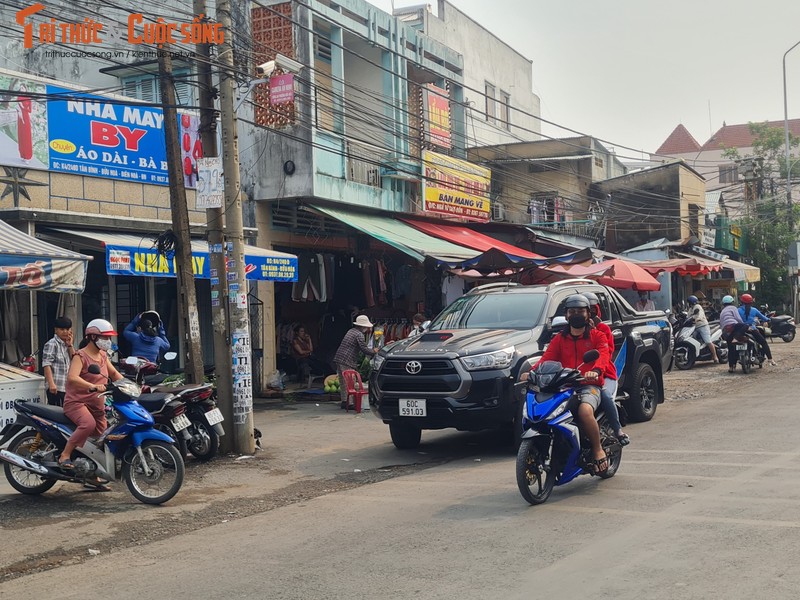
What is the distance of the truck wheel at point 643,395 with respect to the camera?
39.9 feet

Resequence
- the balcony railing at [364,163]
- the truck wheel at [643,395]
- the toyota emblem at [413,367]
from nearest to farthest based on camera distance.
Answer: the toyota emblem at [413,367]
the truck wheel at [643,395]
the balcony railing at [364,163]

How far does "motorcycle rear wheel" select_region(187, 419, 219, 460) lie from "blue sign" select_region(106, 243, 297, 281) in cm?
250

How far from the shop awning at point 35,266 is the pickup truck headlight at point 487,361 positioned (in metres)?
5.33

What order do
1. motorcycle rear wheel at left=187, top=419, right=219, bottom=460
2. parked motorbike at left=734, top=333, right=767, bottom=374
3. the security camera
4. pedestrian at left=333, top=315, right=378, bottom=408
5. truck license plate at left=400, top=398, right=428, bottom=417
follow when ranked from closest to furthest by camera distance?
truck license plate at left=400, top=398, right=428, bottom=417
motorcycle rear wheel at left=187, top=419, right=219, bottom=460
the security camera
pedestrian at left=333, top=315, right=378, bottom=408
parked motorbike at left=734, top=333, right=767, bottom=374

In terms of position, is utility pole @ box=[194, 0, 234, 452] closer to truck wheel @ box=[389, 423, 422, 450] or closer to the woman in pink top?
truck wheel @ box=[389, 423, 422, 450]

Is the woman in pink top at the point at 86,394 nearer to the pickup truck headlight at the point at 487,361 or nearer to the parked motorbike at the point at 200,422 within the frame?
the parked motorbike at the point at 200,422

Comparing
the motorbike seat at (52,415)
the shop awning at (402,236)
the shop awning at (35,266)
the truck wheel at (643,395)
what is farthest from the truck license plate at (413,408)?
the shop awning at (402,236)

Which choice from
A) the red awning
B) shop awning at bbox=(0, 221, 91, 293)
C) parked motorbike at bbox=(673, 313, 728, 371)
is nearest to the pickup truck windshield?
shop awning at bbox=(0, 221, 91, 293)

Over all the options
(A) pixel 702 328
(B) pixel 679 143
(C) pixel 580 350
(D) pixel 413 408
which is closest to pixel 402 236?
(A) pixel 702 328

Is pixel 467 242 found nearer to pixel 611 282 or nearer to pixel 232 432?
pixel 611 282

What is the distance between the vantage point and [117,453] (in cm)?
827

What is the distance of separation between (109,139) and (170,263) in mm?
2547

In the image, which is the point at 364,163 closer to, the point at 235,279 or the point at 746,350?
the point at 746,350

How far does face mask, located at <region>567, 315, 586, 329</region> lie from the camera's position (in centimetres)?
792
